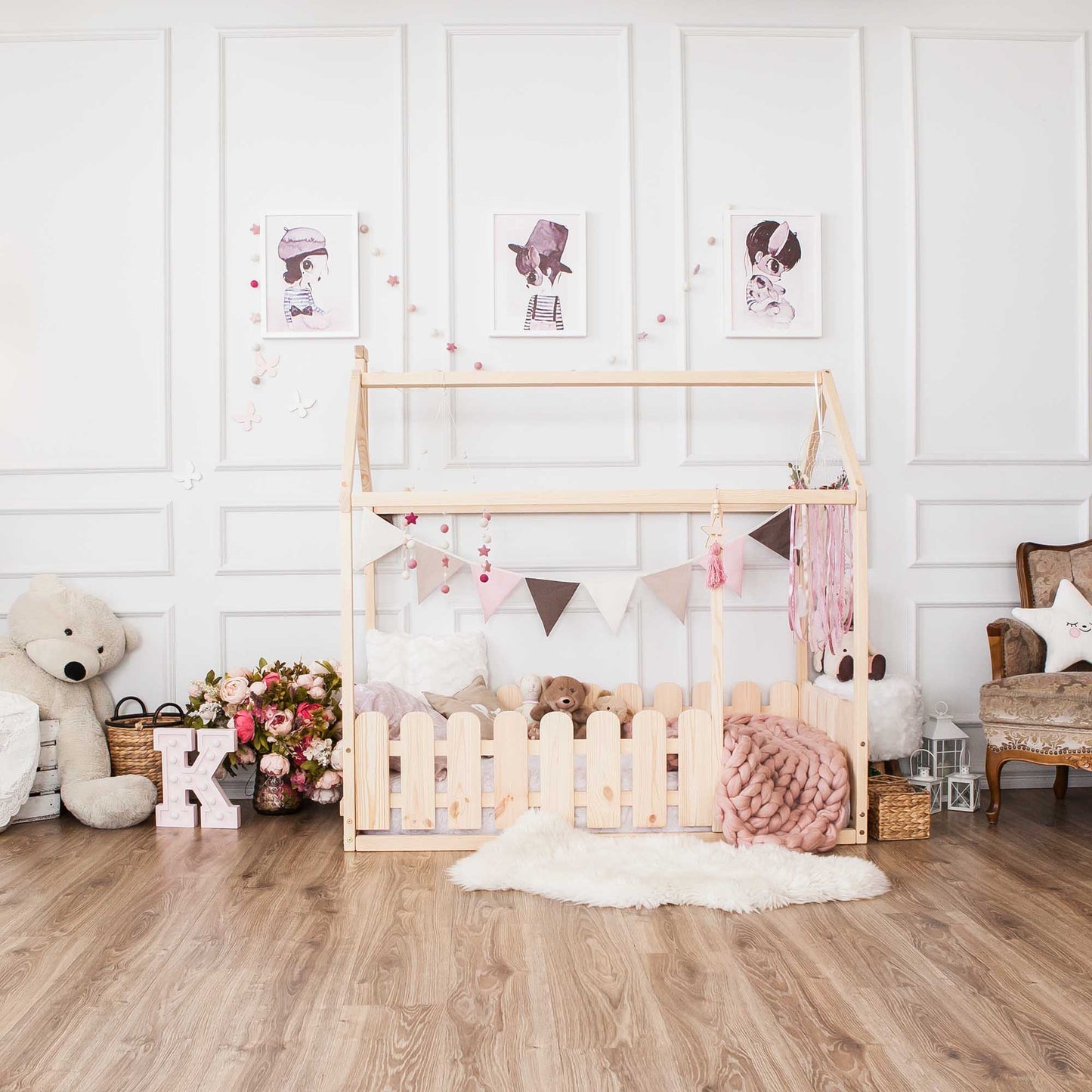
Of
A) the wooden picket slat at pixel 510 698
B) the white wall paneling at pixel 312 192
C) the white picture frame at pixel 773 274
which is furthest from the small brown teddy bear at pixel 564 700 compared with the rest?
the white picture frame at pixel 773 274

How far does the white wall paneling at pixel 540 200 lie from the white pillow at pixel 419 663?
2.16ft

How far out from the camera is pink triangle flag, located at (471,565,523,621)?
295cm

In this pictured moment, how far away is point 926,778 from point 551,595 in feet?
4.23

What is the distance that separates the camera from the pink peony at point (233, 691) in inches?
112

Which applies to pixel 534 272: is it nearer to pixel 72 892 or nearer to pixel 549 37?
pixel 549 37

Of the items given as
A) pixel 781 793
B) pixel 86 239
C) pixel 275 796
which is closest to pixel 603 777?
pixel 781 793

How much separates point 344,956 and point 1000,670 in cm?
222

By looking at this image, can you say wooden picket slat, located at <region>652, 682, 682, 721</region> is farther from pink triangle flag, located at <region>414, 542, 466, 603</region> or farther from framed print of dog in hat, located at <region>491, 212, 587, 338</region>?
framed print of dog in hat, located at <region>491, 212, 587, 338</region>

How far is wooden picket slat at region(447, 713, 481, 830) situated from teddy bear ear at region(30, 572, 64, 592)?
1502mm

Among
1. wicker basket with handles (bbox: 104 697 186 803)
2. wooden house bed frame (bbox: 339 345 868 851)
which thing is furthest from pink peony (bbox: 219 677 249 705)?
wooden house bed frame (bbox: 339 345 868 851)

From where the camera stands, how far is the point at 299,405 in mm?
3236

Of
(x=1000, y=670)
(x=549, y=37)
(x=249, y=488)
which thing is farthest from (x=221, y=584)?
(x=1000, y=670)

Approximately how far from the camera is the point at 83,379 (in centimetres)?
325

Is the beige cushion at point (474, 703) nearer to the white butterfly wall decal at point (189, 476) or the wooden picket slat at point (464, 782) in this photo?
the wooden picket slat at point (464, 782)
